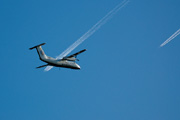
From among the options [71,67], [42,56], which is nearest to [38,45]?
[42,56]

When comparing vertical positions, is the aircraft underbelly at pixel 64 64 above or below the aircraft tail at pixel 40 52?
below

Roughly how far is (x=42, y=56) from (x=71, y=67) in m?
9.01

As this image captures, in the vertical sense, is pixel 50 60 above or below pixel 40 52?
below

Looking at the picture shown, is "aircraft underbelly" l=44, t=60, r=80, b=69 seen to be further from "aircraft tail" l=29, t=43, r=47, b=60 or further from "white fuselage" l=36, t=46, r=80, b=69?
"aircraft tail" l=29, t=43, r=47, b=60

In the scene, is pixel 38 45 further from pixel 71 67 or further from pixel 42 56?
pixel 71 67

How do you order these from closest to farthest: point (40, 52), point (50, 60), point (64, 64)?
point (40, 52)
point (50, 60)
point (64, 64)

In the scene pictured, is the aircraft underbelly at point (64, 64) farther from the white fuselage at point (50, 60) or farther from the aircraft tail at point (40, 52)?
the aircraft tail at point (40, 52)

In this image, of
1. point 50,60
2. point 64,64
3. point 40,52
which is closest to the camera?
point 40,52

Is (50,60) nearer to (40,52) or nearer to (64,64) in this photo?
(40,52)

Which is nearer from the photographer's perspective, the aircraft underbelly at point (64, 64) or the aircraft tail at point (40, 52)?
the aircraft tail at point (40, 52)

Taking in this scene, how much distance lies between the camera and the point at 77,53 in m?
131

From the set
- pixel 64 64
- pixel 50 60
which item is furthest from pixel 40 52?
pixel 64 64

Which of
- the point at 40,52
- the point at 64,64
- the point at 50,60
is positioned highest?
the point at 40,52

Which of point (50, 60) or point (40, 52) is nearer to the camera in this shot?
point (40, 52)
